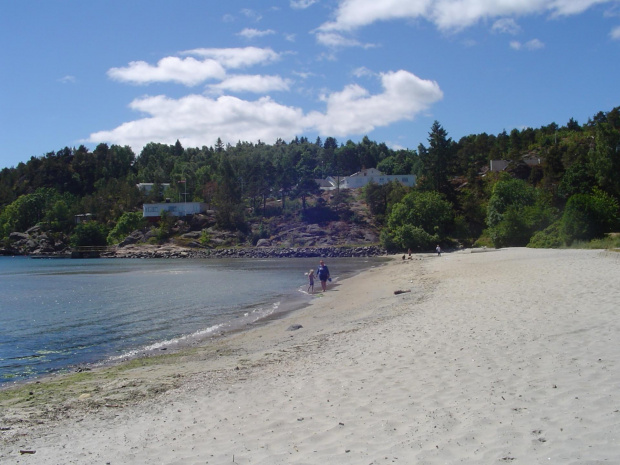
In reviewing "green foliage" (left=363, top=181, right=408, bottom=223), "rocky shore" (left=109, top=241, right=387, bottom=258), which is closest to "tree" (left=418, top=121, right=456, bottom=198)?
"rocky shore" (left=109, top=241, right=387, bottom=258)

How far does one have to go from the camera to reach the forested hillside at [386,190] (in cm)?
5825

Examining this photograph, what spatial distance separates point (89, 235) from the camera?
387ft

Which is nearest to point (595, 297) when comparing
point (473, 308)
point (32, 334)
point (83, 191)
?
point (473, 308)

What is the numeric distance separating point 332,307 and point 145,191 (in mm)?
129843

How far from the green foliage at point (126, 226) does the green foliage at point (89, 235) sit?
250 centimetres

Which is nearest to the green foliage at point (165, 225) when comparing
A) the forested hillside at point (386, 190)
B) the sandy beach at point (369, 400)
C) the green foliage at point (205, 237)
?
the forested hillside at point (386, 190)

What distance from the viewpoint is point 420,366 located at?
9188 millimetres

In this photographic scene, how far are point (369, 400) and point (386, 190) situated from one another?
4117 inches

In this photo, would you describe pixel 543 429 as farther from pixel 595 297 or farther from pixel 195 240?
pixel 195 240

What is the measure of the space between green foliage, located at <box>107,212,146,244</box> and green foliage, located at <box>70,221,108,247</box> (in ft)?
8.21

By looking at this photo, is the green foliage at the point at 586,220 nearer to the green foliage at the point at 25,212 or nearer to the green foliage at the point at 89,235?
the green foliage at the point at 89,235

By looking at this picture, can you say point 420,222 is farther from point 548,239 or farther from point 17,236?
point 17,236

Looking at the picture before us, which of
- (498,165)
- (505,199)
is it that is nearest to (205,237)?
(498,165)

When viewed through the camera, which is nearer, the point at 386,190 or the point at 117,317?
the point at 117,317
